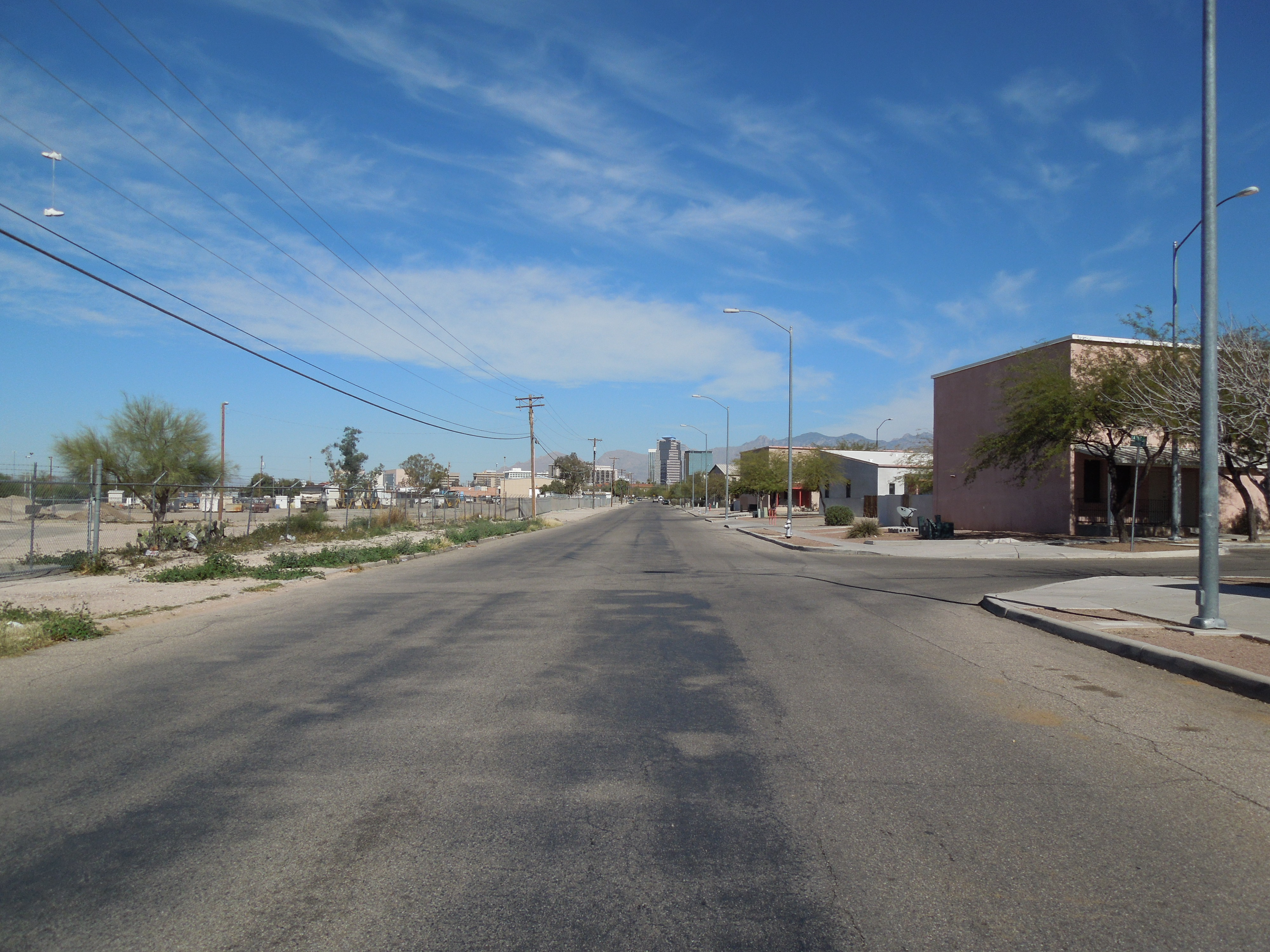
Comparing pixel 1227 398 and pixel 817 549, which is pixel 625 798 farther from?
pixel 817 549

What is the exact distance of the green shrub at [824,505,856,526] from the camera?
170ft

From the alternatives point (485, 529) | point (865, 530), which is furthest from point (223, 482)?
point (865, 530)

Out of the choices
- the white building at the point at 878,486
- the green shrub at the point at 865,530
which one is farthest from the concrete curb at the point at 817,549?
the white building at the point at 878,486

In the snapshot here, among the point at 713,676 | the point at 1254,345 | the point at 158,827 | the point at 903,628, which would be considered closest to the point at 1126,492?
the point at 1254,345

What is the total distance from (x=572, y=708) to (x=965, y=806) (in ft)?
10.9

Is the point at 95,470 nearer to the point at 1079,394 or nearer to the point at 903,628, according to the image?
the point at 903,628

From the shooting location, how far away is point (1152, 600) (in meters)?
13.9

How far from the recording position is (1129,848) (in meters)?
4.39

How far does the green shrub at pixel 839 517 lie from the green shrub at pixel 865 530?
35.3 ft

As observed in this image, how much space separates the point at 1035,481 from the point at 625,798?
36.6m

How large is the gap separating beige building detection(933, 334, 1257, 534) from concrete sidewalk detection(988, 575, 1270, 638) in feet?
56.0

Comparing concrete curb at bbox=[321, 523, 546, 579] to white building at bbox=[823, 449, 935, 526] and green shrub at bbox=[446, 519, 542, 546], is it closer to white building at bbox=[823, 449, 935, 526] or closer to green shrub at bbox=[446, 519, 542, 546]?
green shrub at bbox=[446, 519, 542, 546]

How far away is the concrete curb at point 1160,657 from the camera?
25.9 ft

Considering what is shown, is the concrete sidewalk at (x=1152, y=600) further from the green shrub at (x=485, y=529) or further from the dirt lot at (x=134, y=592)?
the green shrub at (x=485, y=529)
